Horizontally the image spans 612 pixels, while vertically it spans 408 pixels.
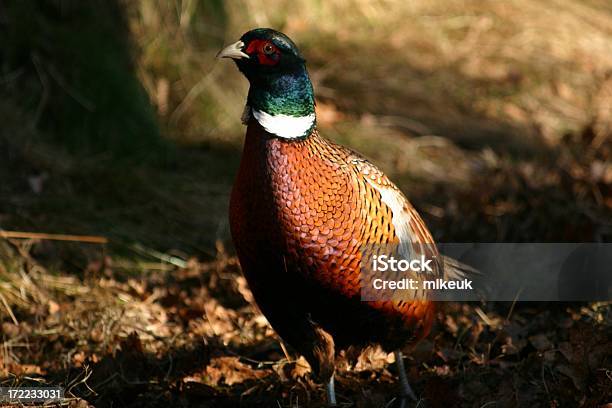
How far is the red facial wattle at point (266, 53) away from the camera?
2.70 metres

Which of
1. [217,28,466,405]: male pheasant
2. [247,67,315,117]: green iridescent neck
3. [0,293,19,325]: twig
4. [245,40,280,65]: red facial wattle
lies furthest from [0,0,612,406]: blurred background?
[245,40,280,65]: red facial wattle

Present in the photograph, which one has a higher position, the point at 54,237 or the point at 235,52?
the point at 235,52

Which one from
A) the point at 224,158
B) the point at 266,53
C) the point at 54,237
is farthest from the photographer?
the point at 224,158

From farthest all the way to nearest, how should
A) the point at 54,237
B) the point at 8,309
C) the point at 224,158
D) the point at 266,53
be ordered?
the point at 224,158
the point at 54,237
the point at 8,309
the point at 266,53

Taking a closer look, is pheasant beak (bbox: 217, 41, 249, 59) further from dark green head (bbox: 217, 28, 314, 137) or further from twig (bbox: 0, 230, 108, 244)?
twig (bbox: 0, 230, 108, 244)

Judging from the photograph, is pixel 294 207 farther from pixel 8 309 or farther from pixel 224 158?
pixel 224 158

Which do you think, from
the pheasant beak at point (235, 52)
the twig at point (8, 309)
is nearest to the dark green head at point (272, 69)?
the pheasant beak at point (235, 52)

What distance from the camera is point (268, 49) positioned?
8.87ft

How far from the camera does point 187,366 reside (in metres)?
3.42

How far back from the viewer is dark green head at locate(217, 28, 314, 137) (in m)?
2.70

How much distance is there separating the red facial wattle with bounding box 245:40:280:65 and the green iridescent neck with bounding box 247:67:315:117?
49 millimetres

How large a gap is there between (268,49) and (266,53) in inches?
0.6

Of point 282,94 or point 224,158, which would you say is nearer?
point 282,94

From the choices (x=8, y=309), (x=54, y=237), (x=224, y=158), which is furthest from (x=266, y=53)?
(x=224, y=158)
